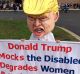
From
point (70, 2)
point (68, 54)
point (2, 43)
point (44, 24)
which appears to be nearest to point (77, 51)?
point (68, 54)

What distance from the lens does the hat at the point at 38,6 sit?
582 cm

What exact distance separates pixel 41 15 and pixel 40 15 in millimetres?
23

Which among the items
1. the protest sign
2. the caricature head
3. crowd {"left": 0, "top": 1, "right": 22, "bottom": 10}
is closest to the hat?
the caricature head

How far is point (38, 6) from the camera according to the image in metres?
5.91

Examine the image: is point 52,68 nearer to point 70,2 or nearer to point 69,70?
point 69,70

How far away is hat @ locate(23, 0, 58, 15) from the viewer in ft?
19.1

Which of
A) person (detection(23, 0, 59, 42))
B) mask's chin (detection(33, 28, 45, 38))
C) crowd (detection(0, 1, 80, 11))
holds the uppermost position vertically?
person (detection(23, 0, 59, 42))

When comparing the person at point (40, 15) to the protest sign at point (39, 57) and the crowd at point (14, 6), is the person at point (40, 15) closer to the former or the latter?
the protest sign at point (39, 57)

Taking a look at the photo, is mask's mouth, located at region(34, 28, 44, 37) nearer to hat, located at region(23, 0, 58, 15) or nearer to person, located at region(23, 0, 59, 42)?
person, located at region(23, 0, 59, 42)

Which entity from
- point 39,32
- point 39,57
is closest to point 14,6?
point 39,32

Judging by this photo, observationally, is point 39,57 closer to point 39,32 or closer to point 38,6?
point 39,32

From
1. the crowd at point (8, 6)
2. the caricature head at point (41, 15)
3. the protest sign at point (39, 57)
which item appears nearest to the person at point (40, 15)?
the caricature head at point (41, 15)

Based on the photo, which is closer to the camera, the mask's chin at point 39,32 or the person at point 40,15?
the person at point 40,15

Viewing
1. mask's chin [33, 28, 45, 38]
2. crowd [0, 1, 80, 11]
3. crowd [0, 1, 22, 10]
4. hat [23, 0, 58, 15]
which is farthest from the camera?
crowd [0, 1, 22, 10]
